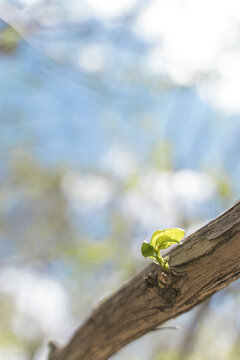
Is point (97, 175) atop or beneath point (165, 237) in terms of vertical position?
atop

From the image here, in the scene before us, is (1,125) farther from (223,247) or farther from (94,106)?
(223,247)

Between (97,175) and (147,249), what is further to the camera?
(97,175)

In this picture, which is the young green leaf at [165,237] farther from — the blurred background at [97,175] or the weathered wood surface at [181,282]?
the blurred background at [97,175]

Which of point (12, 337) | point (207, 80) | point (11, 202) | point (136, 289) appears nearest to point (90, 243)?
point (11, 202)

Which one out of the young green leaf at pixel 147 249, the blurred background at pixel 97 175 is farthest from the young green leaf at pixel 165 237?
the blurred background at pixel 97 175

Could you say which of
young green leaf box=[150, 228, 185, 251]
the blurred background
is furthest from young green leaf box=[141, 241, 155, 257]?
the blurred background

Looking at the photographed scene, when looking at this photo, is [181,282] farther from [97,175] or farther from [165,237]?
[97,175]

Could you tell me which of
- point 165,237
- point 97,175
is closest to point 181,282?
point 165,237

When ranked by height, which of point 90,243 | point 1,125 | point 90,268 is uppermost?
point 1,125
